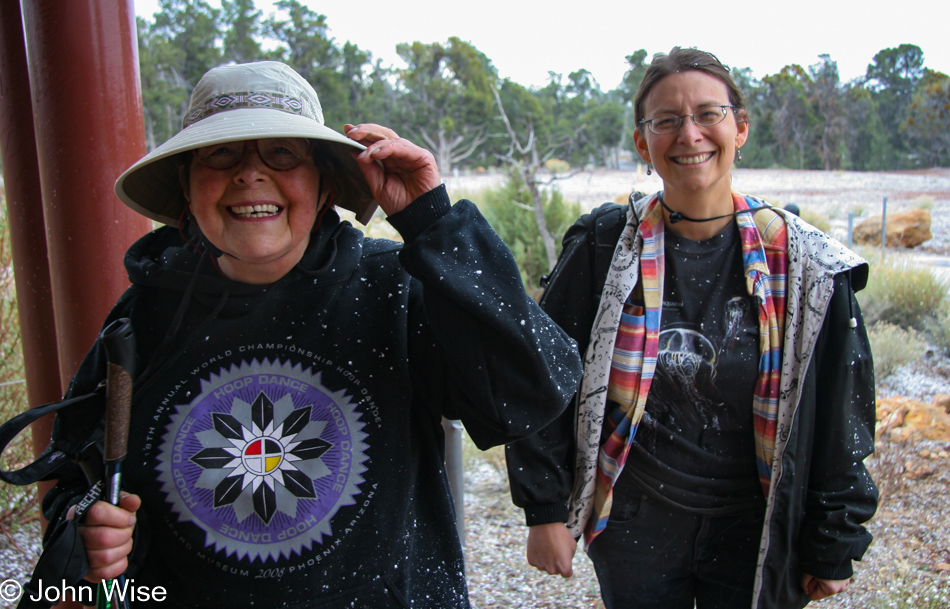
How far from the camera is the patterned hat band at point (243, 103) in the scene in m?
1.31

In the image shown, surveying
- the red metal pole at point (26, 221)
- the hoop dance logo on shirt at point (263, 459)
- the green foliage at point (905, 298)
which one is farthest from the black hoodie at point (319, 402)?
the green foliage at point (905, 298)

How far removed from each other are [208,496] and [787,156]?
933 cm

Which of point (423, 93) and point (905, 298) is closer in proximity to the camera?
point (905, 298)

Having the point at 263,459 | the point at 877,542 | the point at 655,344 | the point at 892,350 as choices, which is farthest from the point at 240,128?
the point at 892,350

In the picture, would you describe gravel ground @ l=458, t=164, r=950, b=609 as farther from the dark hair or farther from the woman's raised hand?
the woman's raised hand

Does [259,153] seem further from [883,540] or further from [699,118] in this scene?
[883,540]

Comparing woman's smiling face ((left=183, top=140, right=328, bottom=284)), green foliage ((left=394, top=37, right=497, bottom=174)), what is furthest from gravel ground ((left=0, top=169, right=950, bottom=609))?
green foliage ((left=394, top=37, right=497, bottom=174))

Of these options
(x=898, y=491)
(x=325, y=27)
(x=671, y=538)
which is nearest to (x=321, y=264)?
(x=671, y=538)

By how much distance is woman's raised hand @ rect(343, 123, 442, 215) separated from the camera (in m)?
1.25

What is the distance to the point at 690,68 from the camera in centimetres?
181

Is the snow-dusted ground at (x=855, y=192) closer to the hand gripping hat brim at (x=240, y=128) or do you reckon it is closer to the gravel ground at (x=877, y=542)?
the gravel ground at (x=877, y=542)

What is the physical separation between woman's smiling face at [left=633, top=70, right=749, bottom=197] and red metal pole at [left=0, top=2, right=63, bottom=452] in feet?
7.05

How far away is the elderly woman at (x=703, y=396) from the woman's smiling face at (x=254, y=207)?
0.82 m

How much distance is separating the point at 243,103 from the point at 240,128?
0.43 feet
